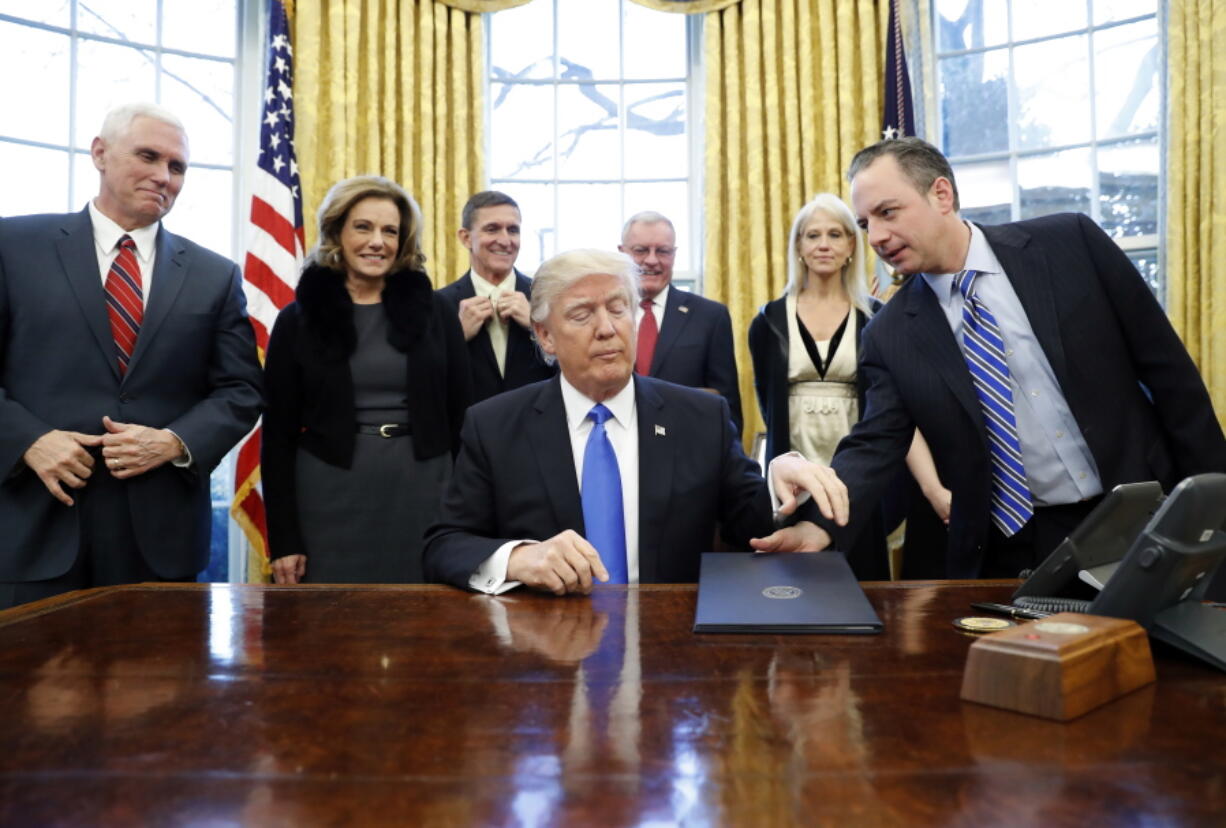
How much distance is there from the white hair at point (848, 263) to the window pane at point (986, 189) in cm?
206

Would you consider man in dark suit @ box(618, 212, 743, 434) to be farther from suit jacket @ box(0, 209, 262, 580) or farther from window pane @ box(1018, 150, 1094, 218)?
window pane @ box(1018, 150, 1094, 218)

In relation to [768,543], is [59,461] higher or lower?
higher

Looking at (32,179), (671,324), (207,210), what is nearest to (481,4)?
(207,210)

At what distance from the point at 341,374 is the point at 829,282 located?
174cm

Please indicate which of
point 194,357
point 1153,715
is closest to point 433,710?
point 1153,715

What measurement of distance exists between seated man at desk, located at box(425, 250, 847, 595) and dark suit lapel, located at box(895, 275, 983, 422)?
18.9 inches

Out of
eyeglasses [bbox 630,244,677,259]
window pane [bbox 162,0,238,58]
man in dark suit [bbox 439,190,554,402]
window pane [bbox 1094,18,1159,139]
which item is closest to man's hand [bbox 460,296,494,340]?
man in dark suit [bbox 439,190,554,402]

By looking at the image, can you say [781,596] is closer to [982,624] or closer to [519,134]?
[982,624]

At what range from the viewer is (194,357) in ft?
9.09

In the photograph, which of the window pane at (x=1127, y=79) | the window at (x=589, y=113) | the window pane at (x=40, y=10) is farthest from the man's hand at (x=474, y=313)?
the window pane at (x=1127, y=79)

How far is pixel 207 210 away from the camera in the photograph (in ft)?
17.7

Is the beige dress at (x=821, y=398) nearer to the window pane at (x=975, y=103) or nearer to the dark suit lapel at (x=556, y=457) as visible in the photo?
the dark suit lapel at (x=556, y=457)

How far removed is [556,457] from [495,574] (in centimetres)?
34

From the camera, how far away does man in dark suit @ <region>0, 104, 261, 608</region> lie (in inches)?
98.2
